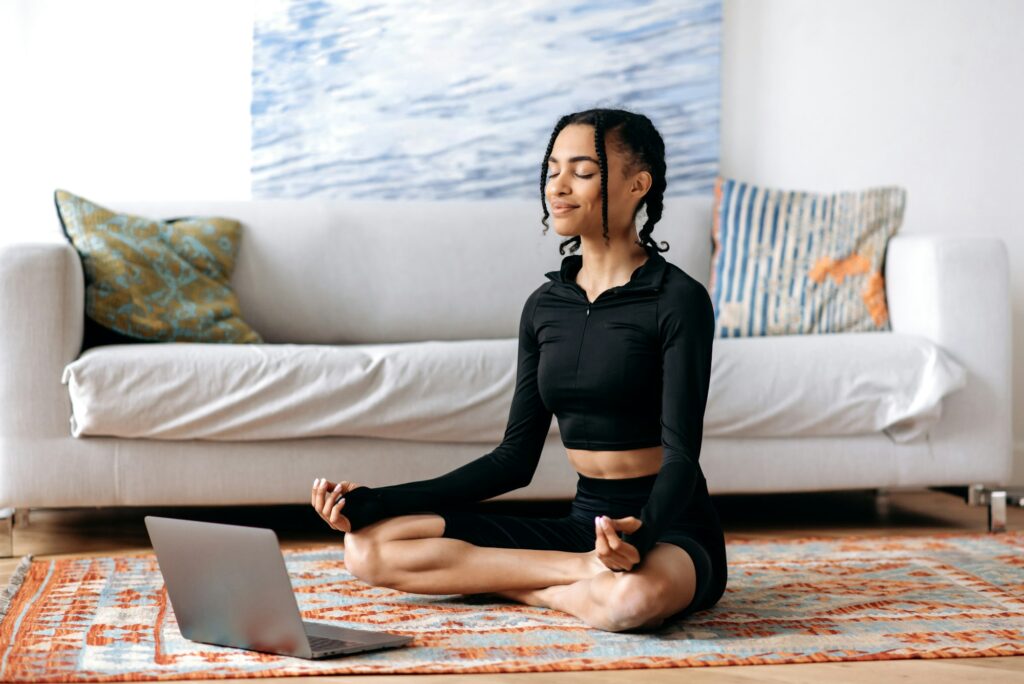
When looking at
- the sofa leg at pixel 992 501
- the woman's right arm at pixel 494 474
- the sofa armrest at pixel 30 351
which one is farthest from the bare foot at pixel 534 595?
the sofa leg at pixel 992 501

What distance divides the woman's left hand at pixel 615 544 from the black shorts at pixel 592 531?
220 millimetres

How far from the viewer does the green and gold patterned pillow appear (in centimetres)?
289

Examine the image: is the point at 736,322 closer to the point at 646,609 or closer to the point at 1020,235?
the point at 1020,235

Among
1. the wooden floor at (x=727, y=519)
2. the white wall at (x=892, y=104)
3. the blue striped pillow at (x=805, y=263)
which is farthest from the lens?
the white wall at (x=892, y=104)

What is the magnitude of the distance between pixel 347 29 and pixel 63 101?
88cm

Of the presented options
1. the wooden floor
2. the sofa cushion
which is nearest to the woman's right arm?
the sofa cushion

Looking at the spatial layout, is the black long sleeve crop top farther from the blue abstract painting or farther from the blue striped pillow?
the blue abstract painting

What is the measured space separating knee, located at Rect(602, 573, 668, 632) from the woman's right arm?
0.34 meters

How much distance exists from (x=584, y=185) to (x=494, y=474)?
515 millimetres

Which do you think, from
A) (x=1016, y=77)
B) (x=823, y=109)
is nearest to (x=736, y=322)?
(x=823, y=109)

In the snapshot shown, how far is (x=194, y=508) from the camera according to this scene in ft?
10.8

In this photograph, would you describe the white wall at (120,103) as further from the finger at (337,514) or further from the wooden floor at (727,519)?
the finger at (337,514)

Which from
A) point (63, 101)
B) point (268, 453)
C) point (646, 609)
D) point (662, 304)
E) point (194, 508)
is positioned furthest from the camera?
point (63, 101)

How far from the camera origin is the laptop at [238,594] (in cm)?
163
